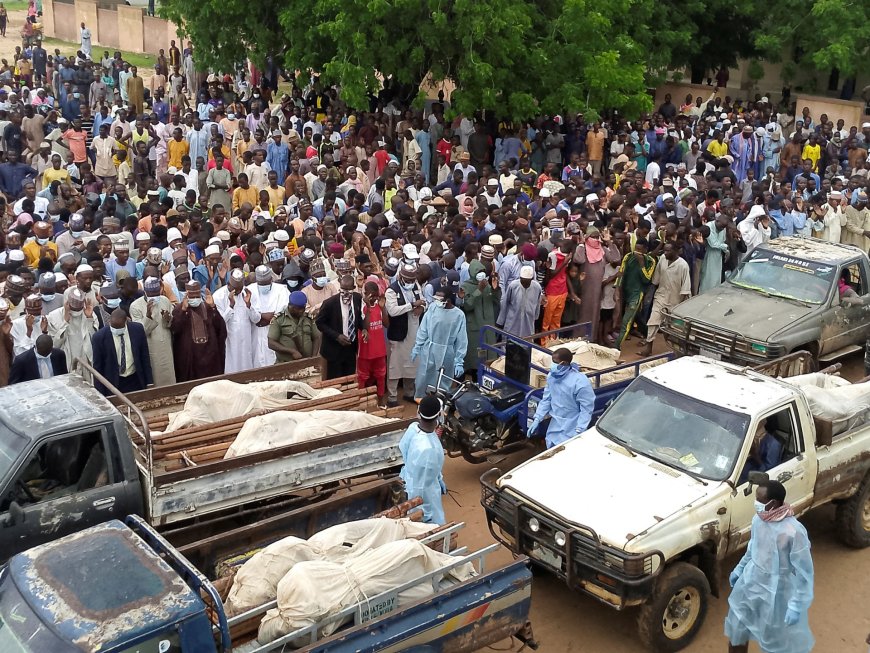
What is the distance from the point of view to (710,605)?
8.21 meters

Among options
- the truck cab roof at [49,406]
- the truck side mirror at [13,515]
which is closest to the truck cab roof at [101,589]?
the truck side mirror at [13,515]

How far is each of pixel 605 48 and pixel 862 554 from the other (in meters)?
13.9

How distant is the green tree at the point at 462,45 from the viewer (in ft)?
62.4

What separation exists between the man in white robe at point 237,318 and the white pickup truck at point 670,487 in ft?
12.2

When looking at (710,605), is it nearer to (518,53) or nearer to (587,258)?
(587,258)

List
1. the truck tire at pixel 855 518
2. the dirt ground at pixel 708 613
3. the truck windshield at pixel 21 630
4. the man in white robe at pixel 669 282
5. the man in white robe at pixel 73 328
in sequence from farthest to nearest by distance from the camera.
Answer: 1. the man in white robe at pixel 669 282
2. the man in white robe at pixel 73 328
3. the truck tire at pixel 855 518
4. the dirt ground at pixel 708 613
5. the truck windshield at pixel 21 630

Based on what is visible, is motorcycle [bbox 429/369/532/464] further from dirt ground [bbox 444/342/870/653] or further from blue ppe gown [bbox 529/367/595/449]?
dirt ground [bbox 444/342/870/653]

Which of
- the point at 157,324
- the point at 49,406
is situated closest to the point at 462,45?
the point at 157,324

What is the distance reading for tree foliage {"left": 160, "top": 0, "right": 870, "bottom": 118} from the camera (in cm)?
1906

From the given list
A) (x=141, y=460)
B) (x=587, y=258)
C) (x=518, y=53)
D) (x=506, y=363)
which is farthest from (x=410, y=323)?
(x=518, y=53)

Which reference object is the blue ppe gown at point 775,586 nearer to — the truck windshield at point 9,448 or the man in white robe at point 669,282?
the truck windshield at point 9,448

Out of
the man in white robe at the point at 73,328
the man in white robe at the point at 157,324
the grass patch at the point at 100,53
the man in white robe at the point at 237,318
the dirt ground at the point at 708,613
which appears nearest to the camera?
the dirt ground at the point at 708,613

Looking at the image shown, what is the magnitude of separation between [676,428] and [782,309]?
4797mm

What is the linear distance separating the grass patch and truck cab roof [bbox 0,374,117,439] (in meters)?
31.4
